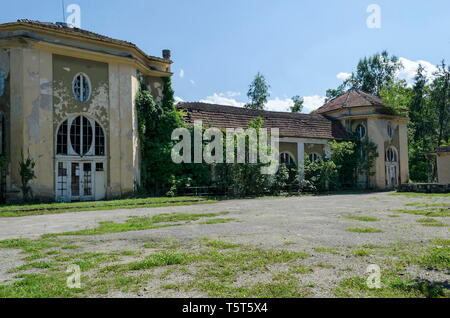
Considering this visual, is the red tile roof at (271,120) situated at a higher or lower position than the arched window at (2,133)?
higher

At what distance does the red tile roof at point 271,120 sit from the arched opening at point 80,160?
6598 millimetres

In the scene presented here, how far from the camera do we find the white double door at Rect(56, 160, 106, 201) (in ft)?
60.8

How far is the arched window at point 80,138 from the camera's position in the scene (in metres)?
18.7

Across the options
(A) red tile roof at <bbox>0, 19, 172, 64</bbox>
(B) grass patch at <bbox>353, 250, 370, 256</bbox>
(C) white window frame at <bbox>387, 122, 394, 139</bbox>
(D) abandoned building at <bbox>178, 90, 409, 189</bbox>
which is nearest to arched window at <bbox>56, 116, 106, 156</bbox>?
(A) red tile roof at <bbox>0, 19, 172, 64</bbox>

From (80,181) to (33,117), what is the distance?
386 centimetres

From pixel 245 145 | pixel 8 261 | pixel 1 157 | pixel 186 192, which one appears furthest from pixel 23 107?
pixel 8 261

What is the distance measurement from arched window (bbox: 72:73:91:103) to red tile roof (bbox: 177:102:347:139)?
6.81 m

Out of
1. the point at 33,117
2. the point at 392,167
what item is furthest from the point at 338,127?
the point at 33,117

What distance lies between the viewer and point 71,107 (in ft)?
62.0

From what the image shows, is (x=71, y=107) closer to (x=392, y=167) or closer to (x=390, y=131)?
(x=390, y=131)

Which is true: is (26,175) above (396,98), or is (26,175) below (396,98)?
below

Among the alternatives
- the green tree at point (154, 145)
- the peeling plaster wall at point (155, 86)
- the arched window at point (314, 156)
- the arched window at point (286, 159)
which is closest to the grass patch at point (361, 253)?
the green tree at point (154, 145)

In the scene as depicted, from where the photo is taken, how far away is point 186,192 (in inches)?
861

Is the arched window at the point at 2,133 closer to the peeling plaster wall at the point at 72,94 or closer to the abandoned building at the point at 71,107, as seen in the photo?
the abandoned building at the point at 71,107
